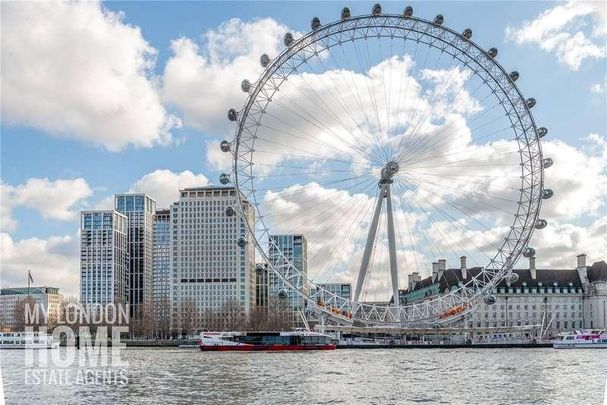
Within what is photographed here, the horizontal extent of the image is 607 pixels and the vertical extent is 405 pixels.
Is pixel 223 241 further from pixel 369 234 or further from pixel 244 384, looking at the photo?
pixel 244 384

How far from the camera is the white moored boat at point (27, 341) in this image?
10394 centimetres

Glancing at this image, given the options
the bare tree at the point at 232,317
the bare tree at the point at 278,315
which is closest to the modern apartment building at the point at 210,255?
the bare tree at the point at 278,315

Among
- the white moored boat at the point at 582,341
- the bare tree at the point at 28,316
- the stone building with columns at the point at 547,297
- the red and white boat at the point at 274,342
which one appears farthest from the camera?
the bare tree at the point at 28,316

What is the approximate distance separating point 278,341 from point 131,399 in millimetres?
55268

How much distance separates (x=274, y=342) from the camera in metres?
89.5

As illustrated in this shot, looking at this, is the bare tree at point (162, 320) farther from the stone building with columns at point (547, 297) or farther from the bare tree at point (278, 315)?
the stone building with columns at point (547, 297)

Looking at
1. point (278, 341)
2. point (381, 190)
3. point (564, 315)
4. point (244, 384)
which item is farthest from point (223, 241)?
point (244, 384)

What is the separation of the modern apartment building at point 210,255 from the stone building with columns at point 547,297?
67.4 meters

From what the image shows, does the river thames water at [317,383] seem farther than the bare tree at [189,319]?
No

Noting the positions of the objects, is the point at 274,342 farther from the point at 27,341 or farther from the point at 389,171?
the point at 27,341

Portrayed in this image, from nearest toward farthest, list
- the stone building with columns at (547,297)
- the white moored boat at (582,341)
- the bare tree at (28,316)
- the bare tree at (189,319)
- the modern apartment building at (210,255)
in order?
1. the white moored boat at (582,341)
2. the stone building with columns at (547,297)
3. the bare tree at (28,316)
4. the bare tree at (189,319)
5. the modern apartment building at (210,255)

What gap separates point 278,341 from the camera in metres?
89.7

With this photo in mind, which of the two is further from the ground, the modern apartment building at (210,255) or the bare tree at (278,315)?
the modern apartment building at (210,255)

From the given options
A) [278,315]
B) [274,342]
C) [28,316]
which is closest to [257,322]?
[278,315]
